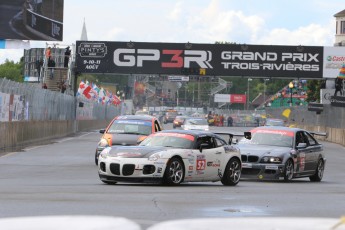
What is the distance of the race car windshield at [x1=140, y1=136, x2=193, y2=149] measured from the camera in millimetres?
18734

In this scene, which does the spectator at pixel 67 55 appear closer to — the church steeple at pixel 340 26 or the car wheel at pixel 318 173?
the car wheel at pixel 318 173

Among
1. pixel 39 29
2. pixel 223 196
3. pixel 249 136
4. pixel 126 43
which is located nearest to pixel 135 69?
pixel 126 43

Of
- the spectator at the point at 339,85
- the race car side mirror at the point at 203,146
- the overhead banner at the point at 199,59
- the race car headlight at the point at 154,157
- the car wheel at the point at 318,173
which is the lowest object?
the car wheel at the point at 318,173

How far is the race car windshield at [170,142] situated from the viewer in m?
18.7

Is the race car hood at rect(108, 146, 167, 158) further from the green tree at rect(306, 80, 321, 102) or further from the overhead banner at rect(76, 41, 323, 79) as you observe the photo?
the green tree at rect(306, 80, 321, 102)

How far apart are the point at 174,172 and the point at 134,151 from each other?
0.88 meters

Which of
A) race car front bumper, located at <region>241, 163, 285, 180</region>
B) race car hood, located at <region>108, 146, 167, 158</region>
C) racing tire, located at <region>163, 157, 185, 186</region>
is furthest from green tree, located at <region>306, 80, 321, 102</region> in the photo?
race car hood, located at <region>108, 146, 167, 158</region>

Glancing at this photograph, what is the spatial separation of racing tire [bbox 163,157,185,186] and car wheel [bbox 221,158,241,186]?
1376 millimetres

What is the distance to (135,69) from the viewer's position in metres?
60.4

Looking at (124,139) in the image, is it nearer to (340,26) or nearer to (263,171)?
(263,171)

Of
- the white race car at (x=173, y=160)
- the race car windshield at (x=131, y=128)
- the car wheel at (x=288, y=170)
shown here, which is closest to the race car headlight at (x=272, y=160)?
the car wheel at (x=288, y=170)

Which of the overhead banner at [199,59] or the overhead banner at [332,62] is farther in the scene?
the overhead banner at [332,62]

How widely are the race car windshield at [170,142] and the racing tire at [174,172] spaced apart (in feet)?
2.01

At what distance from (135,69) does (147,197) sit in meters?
45.6
